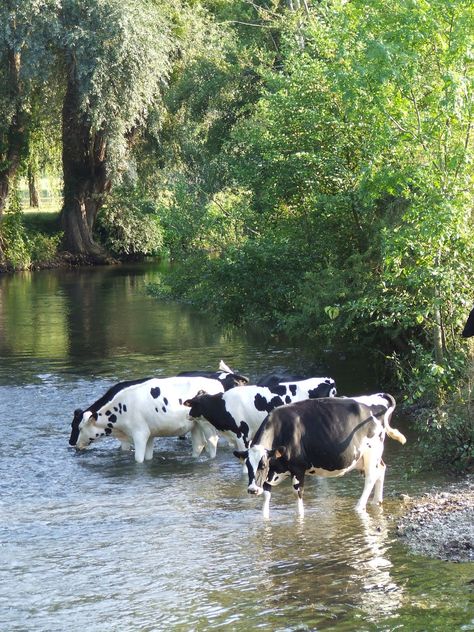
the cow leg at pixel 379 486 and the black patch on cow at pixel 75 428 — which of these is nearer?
the cow leg at pixel 379 486

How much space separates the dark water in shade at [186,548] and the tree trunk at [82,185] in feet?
109

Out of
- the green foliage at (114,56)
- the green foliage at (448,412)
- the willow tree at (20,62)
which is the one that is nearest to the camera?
the green foliage at (448,412)

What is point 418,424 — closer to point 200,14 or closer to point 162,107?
point 162,107

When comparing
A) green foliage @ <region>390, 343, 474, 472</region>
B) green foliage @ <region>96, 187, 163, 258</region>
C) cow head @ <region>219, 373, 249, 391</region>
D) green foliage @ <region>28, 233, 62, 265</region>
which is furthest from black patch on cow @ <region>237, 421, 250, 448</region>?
green foliage @ <region>28, 233, 62, 265</region>

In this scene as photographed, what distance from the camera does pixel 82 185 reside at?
56.2 m

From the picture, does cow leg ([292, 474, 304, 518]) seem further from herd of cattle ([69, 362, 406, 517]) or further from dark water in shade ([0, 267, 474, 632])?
dark water in shade ([0, 267, 474, 632])

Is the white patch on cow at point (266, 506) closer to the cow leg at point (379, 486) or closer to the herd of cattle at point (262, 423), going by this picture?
the herd of cattle at point (262, 423)

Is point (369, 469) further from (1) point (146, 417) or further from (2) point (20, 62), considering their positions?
(2) point (20, 62)

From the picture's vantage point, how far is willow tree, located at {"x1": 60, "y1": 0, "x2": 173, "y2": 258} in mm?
43875

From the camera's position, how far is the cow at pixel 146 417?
54.2 feet

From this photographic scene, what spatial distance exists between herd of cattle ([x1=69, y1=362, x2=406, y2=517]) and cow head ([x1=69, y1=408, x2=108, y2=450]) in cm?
2

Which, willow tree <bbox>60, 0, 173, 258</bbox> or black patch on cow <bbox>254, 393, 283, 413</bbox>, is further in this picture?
willow tree <bbox>60, 0, 173, 258</bbox>

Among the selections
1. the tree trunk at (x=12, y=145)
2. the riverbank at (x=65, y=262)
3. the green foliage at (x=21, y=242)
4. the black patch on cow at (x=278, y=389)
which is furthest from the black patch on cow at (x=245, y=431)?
the green foliage at (x=21, y=242)

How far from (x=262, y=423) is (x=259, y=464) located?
760 millimetres
